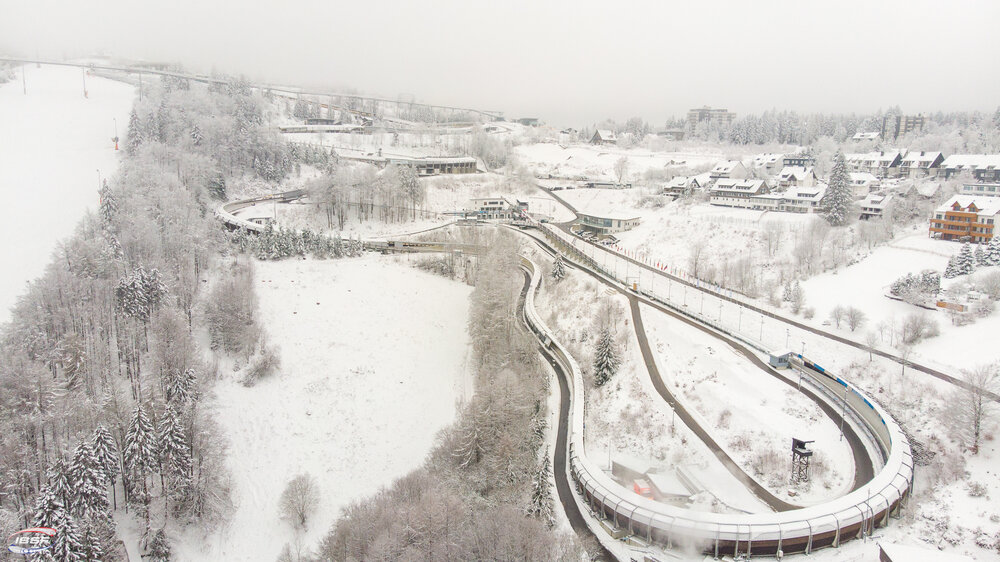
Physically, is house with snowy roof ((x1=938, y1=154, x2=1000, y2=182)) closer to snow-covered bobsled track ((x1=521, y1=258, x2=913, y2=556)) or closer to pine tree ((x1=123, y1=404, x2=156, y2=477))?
snow-covered bobsled track ((x1=521, y1=258, x2=913, y2=556))

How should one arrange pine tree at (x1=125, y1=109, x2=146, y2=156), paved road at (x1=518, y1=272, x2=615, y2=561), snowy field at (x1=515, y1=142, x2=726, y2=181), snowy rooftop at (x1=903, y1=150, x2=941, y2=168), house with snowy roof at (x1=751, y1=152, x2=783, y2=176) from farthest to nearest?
snowy field at (x1=515, y1=142, x2=726, y2=181) < house with snowy roof at (x1=751, y1=152, x2=783, y2=176) < snowy rooftop at (x1=903, y1=150, x2=941, y2=168) < pine tree at (x1=125, y1=109, x2=146, y2=156) < paved road at (x1=518, y1=272, x2=615, y2=561)

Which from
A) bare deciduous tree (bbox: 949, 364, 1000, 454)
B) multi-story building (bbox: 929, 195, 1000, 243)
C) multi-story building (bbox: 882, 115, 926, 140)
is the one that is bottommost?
bare deciduous tree (bbox: 949, 364, 1000, 454)

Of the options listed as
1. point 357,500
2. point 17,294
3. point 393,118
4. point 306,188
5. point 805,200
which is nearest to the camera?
point 357,500

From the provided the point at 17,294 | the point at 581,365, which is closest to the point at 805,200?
the point at 581,365

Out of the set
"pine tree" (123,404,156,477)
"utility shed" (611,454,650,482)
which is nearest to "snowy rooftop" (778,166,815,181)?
"utility shed" (611,454,650,482)

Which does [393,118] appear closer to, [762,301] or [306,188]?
[306,188]

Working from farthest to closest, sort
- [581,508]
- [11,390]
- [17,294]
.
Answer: [17,294] → [11,390] → [581,508]

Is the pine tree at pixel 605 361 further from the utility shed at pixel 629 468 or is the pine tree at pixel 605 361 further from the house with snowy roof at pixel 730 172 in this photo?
the house with snowy roof at pixel 730 172
